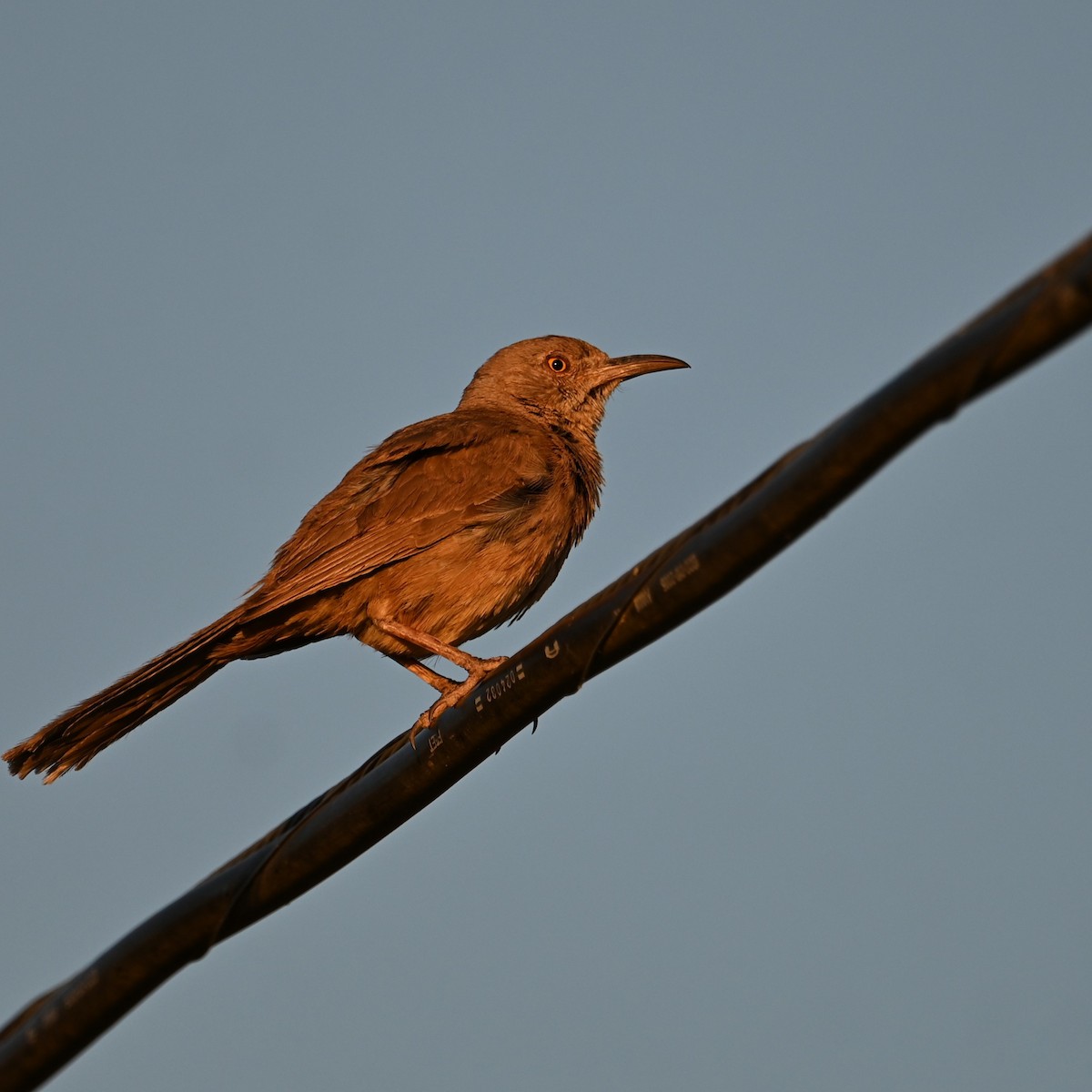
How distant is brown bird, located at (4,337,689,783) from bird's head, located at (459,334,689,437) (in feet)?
3.18

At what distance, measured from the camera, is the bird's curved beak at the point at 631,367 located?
9.27 meters

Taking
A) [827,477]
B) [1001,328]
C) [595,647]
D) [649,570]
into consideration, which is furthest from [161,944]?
[1001,328]

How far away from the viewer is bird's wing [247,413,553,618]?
280 inches

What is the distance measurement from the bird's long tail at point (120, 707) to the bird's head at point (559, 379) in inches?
114

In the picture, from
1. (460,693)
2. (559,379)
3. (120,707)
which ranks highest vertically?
(559,379)

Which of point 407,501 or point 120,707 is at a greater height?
point 407,501

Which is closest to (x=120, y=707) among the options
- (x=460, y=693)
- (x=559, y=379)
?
(x=460, y=693)

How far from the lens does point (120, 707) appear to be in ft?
20.6

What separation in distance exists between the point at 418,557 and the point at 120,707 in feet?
5.18

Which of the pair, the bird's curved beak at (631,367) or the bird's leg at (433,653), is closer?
the bird's leg at (433,653)

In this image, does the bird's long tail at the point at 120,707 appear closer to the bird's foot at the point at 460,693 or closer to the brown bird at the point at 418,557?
the brown bird at the point at 418,557

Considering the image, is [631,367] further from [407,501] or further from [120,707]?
[120,707]

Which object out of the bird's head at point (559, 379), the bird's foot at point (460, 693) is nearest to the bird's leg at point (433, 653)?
the bird's foot at point (460, 693)

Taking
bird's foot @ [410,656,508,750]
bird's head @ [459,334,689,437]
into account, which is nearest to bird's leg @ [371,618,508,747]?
bird's foot @ [410,656,508,750]
